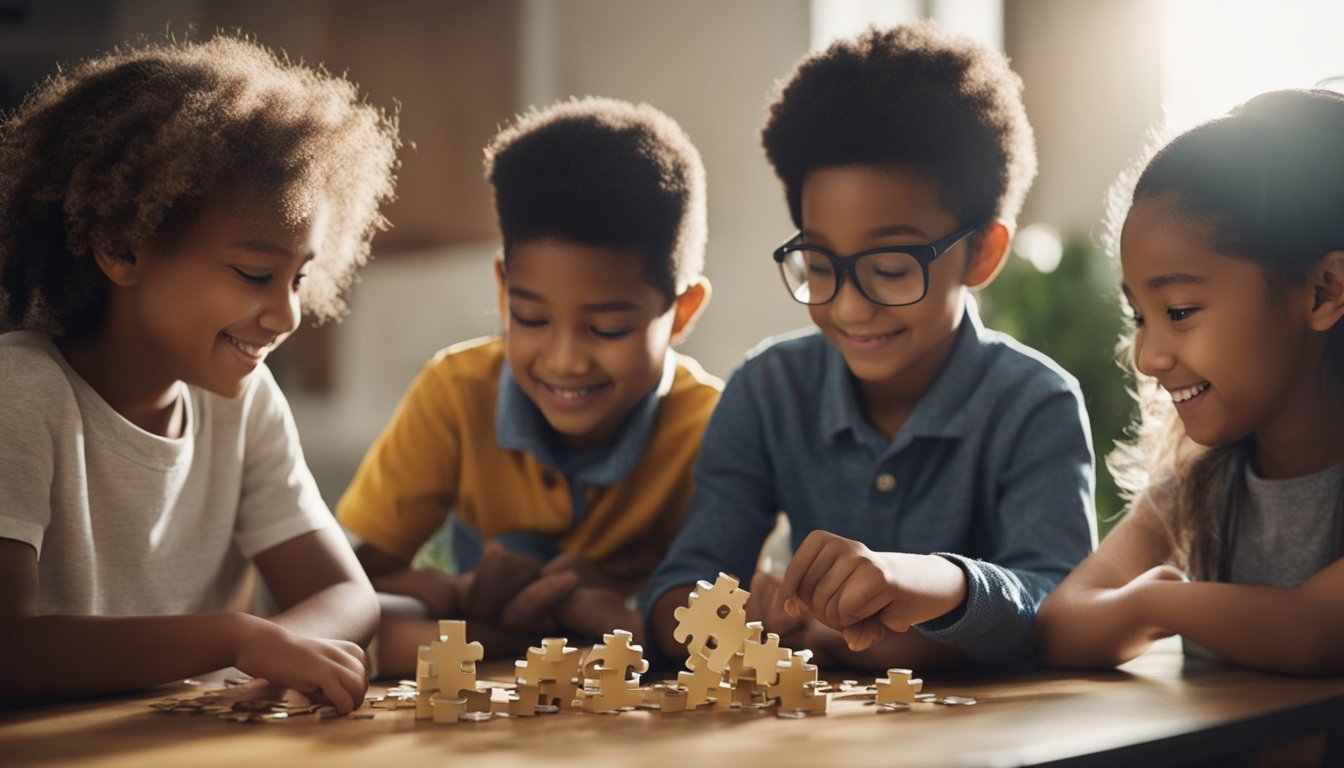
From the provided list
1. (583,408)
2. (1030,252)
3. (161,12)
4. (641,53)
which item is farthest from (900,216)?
(161,12)

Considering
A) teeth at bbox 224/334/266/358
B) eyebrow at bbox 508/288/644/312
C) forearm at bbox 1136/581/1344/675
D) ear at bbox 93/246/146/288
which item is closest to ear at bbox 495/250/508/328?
eyebrow at bbox 508/288/644/312

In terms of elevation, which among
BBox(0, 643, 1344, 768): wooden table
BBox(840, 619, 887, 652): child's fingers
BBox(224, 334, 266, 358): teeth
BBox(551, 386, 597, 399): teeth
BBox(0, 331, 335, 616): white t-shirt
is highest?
BBox(224, 334, 266, 358): teeth

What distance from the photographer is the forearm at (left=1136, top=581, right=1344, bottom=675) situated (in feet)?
4.38

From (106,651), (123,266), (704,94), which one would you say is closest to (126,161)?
(123,266)

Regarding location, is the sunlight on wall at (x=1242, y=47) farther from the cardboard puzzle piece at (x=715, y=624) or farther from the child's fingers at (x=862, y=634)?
the cardboard puzzle piece at (x=715, y=624)

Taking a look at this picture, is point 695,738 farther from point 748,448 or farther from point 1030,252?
point 1030,252

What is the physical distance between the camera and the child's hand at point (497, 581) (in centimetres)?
180

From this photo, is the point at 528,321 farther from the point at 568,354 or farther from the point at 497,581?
the point at 497,581

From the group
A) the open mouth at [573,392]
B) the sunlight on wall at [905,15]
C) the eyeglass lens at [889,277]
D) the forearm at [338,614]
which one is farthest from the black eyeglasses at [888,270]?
the sunlight on wall at [905,15]

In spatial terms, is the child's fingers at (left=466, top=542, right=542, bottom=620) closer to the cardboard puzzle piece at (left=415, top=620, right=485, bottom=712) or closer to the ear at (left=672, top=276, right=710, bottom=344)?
the ear at (left=672, top=276, right=710, bottom=344)

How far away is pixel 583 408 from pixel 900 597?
0.70 m

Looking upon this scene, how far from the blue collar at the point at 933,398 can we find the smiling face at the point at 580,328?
27 centimetres

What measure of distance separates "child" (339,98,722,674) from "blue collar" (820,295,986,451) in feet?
0.85

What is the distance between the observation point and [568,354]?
1.82 m
